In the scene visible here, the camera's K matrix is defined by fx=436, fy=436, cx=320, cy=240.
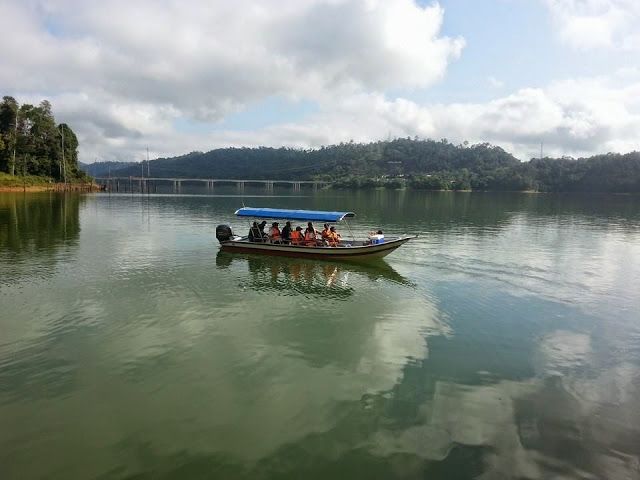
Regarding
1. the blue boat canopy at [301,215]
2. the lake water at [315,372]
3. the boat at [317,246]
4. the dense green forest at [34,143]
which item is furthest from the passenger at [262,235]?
the dense green forest at [34,143]

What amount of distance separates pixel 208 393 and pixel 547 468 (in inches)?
314

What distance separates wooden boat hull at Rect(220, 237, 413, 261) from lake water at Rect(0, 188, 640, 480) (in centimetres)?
163

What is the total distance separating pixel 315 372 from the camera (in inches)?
500

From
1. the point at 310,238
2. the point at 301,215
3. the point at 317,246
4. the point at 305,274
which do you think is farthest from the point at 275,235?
the point at 305,274

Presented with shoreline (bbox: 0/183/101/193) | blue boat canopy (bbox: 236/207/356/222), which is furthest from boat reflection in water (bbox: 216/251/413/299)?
shoreline (bbox: 0/183/101/193)

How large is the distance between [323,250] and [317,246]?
1.76ft

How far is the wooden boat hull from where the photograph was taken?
2694 cm

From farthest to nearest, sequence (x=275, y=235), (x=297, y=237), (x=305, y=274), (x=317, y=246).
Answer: (x=275, y=235) < (x=297, y=237) < (x=317, y=246) < (x=305, y=274)

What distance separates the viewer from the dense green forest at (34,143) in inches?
3809

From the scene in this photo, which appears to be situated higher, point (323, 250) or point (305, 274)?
point (323, 250)

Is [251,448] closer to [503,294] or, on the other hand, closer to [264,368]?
[264,368]

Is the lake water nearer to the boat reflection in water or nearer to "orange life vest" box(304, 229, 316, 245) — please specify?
the boat reflection in water

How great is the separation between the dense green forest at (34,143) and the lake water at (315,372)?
8921 centimetres

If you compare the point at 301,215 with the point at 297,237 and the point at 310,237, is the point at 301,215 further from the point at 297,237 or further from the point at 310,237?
the point at 310,237
